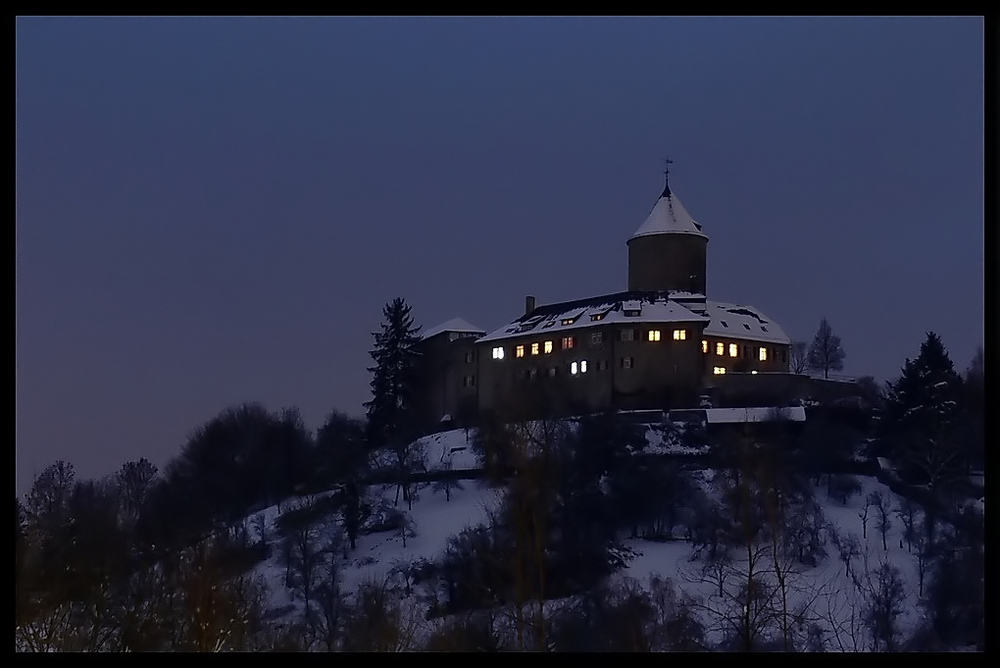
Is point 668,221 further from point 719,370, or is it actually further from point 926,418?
point 926,418

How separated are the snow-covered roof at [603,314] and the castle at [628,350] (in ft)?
0.13

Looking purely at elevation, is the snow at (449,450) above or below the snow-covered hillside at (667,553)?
above

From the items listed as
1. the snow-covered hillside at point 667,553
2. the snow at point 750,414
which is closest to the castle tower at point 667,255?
the snow at point 750,414

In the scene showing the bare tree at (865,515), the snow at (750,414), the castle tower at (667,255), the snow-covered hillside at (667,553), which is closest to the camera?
the snow-covered hillside at (667,553)

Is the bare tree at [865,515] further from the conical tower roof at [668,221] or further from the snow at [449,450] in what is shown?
the conical tower roof at [668,221]

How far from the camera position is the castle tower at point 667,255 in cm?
2791

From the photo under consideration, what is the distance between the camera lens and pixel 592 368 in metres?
24.9

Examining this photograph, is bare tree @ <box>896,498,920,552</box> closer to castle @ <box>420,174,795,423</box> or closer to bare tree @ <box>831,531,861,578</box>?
bare tree @ <box>831,531,861,578</box>

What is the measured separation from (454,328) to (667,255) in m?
6.09
